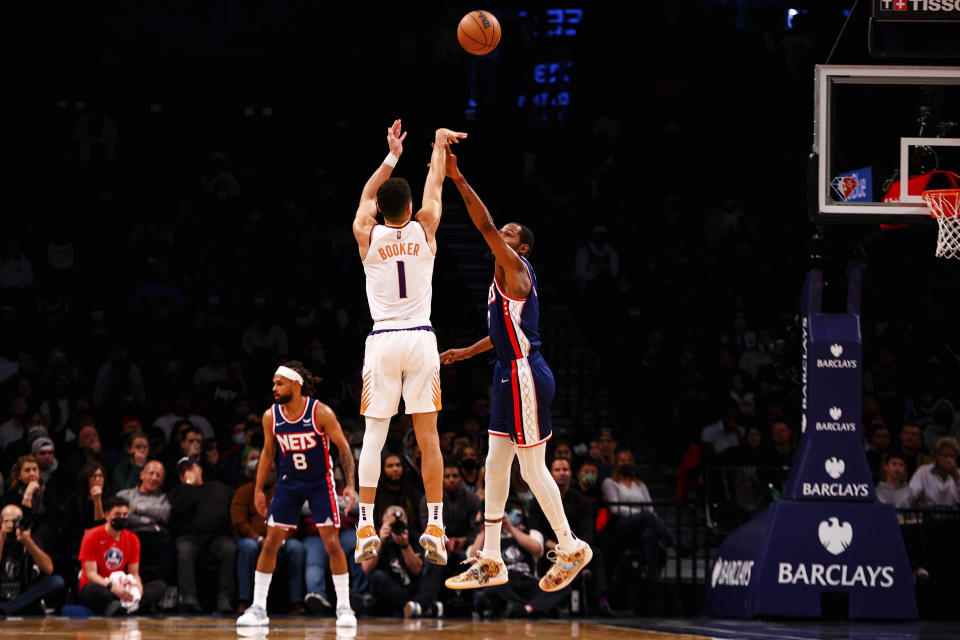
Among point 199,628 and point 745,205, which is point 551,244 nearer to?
point 745,205

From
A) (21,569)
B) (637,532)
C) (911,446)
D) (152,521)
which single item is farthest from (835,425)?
(21,569)

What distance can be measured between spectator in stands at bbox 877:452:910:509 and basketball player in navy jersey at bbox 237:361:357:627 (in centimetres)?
596

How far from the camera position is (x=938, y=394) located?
1727cm

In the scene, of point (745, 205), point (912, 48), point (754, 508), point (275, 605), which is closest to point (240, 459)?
point (275, 605)

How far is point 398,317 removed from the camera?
9.40m

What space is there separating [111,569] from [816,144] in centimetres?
759

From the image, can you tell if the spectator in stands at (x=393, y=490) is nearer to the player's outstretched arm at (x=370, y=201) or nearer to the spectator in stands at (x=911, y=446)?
the player's outstretched arm at (x=370, y=201)

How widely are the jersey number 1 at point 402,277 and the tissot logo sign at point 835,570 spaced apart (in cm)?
592

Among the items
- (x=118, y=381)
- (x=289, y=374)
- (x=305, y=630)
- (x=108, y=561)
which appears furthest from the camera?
(x=118, y=381)

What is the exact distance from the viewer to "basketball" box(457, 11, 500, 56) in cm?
966

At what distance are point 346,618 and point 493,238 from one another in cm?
451

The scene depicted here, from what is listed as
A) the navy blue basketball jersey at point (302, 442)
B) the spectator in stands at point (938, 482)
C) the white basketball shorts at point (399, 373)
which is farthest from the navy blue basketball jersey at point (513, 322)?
the spectator in stands at point (938, 482)

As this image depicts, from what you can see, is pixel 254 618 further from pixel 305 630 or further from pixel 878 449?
pixel 878 449

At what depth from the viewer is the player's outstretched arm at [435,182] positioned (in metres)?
9.24
